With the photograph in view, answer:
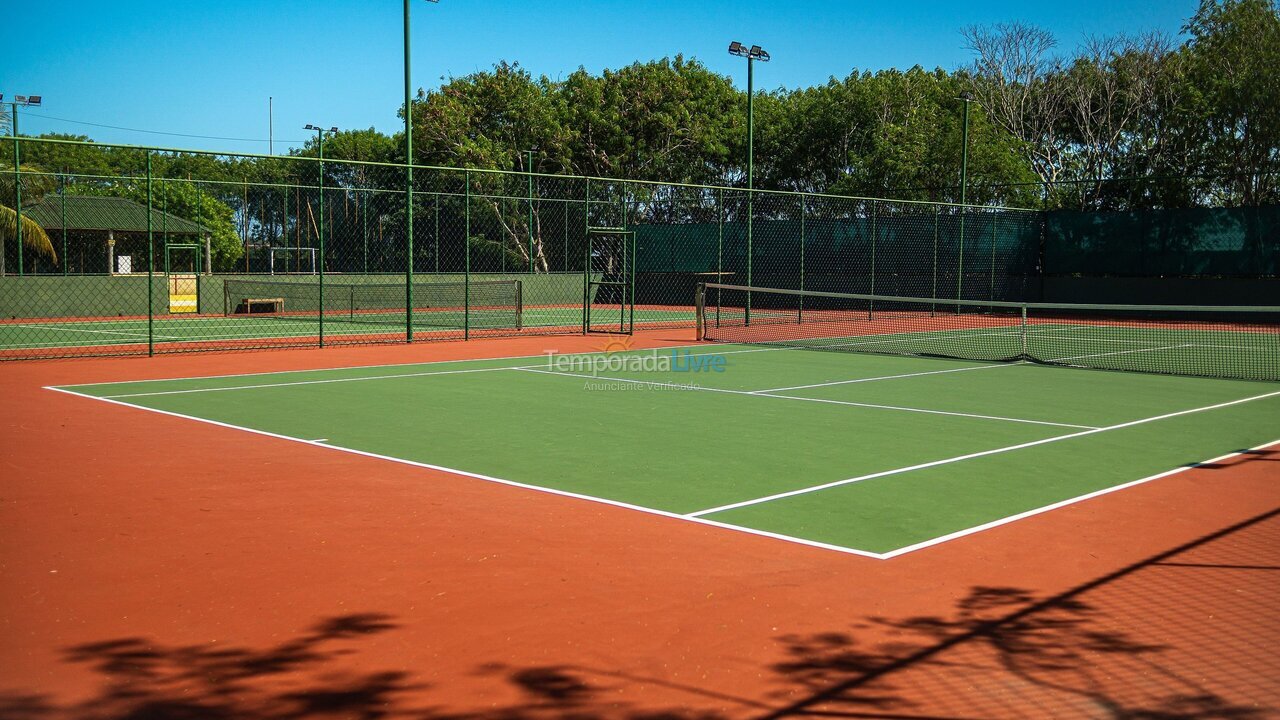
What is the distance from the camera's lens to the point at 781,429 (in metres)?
9.74

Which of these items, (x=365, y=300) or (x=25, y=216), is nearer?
(x=25, y=216)

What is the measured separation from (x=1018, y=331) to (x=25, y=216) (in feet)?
76.6

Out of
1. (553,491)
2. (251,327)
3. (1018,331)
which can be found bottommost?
(553,491)

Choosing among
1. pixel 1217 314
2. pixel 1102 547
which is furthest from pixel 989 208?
pixel 1102 547

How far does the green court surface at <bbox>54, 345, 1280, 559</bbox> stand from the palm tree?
12725 mm

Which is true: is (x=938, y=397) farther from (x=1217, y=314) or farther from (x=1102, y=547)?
(x=1217, y=314)

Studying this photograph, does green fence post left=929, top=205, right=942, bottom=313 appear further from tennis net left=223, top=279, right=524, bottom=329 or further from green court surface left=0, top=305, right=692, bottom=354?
tennis net left=223, top=279, right=524, bottom=329

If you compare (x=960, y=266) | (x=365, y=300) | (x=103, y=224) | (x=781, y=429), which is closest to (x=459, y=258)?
(x=365, y=300)

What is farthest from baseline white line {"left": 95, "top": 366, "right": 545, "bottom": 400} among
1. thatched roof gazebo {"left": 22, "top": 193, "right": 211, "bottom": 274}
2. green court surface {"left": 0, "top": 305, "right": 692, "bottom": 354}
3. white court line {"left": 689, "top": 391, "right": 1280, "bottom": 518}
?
thatched roof gazebo {"left": 22, "top": 193, "right": 211, "bottom": 274}

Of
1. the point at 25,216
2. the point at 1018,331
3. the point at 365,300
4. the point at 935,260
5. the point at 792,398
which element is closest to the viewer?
the point at 792,398

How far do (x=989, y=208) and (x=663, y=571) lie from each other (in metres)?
26.4

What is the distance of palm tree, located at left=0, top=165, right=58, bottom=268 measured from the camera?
22.8 meters

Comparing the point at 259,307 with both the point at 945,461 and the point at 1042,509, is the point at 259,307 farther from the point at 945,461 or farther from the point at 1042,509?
the point at 1042,509

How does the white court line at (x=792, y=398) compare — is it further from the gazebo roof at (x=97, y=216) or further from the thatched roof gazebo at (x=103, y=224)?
the gazebo roof at (x=97, y=216)
